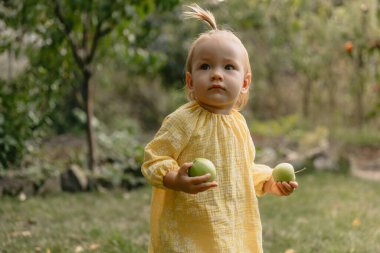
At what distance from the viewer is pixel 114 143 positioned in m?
7.07

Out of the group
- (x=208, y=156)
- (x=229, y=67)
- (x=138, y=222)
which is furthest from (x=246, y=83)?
(x=138, y=222)

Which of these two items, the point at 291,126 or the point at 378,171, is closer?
the point at 378,171

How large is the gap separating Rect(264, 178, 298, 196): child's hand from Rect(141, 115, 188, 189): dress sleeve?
1.57ft

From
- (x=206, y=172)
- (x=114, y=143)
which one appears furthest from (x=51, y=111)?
(x=206, y=172)

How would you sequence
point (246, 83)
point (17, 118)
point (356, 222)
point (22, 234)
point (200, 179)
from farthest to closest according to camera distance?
point (17, 118) → point (356, 222) → point (22, 234) → point (246, 83) → point (200, 179)

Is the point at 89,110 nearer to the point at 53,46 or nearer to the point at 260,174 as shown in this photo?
the point at 53,46

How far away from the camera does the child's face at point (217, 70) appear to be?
221cm

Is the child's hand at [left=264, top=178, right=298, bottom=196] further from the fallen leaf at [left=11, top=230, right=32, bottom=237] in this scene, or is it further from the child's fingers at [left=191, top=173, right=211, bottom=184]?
the fallen leaf at [left=11, top=230, right=32, bottom=237]

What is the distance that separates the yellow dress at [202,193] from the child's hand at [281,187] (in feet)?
0.45

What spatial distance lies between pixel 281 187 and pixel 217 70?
593mm

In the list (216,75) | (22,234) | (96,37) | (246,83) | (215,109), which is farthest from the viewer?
(96,37)

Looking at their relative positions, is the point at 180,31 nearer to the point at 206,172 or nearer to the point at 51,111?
the point at 51,111

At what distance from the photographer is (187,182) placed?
200cm

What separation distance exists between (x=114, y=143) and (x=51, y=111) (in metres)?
1.80
